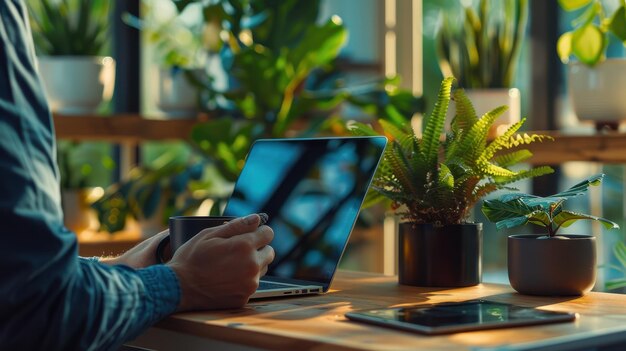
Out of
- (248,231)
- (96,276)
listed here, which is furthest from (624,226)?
(96,276)

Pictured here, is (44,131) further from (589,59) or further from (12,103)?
(589,59)

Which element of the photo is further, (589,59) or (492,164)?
(589,59)

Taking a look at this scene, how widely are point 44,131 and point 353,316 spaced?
17.3 inches

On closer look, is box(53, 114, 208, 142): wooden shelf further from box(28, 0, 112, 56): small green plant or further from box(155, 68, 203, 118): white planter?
box(28, 0, 112, 56): small green plant

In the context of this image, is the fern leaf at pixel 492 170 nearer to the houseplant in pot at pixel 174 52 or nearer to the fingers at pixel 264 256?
the fingers at pixel 264 256

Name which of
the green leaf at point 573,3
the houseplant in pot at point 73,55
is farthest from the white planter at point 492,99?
the houseplant in pot at point 73,55

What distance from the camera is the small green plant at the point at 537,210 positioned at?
1.51 meters

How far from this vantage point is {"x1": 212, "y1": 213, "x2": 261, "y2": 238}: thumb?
142cm

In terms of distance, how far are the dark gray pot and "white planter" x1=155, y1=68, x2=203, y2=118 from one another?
7.42ft

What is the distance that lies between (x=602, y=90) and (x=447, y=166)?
1468 mm

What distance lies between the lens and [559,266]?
1520 millimetres

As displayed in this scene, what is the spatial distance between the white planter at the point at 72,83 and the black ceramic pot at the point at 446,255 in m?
2.06

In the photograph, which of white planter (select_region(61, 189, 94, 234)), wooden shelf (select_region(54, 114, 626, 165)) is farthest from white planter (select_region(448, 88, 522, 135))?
white planter (select_region(61, 189, 94, 234))

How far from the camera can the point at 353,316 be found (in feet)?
4.21
